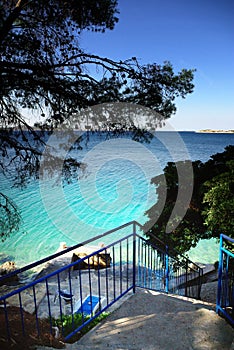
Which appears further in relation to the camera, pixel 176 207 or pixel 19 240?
pixel 19 240

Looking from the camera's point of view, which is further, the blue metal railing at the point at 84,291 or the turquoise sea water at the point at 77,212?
the turquoise sea water at the point at 77,212

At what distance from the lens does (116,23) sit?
474cm

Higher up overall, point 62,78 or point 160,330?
point 62,78

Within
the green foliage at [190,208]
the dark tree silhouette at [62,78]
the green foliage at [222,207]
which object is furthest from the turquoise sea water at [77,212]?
the green foliage at [222,207]

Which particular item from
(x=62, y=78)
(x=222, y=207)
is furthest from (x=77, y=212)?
(x=62, y=78)

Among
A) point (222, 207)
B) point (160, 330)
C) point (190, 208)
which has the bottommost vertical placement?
point (160, 330)

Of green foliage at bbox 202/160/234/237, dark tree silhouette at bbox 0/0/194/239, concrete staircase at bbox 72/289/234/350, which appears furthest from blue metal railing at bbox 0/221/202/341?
dark tree silhouette at bbox 0/0/194/239

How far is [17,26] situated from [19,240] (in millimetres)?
16760

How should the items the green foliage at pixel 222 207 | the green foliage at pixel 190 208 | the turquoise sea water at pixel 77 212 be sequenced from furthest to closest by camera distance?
1. the turquoise sea water at pixel 77 212
2. the green foliage at pixel 190 208
3. the green foliage at pixel 222 207

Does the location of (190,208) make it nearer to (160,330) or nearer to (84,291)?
(84,291)

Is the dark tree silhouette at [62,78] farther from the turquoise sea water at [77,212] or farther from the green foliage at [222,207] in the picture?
the turquoise sea water at [77,212]

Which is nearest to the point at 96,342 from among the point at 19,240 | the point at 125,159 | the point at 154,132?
the point at 154,132

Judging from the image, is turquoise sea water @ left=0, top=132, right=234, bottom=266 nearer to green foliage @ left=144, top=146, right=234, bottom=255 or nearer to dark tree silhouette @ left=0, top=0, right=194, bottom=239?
green foliage @ left=144, top=146, right=234, bottom=255

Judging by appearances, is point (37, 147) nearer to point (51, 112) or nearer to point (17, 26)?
point (51, 112)
